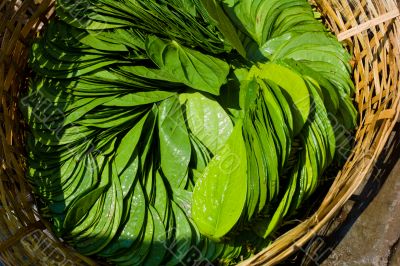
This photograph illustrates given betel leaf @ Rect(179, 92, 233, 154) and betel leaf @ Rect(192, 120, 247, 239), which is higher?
betel leaf @ Rect(179, 92, 233, 154)

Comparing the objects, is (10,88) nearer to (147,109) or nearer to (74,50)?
(74,50)

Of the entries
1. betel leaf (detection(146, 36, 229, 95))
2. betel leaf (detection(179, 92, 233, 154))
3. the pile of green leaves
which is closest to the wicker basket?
the pile of green leaves

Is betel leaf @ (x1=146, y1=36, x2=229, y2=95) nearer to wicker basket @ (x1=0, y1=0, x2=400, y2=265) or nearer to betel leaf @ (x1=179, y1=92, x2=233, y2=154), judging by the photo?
betel leaf @ (x1=179, y1=92, x2=233, y2=154)

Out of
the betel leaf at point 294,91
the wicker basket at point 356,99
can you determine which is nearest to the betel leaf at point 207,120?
the betel leaf at point 294,91

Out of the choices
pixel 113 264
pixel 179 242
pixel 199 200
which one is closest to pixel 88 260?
pixel 113 264

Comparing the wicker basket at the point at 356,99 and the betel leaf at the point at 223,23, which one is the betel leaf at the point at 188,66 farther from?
the wicker basket at the point at 356,99

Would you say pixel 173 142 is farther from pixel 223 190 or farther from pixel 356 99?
pixel 356 99

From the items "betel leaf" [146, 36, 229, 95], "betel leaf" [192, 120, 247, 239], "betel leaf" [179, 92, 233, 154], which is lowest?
"betel leaf" [192, 120, 247, 239]
